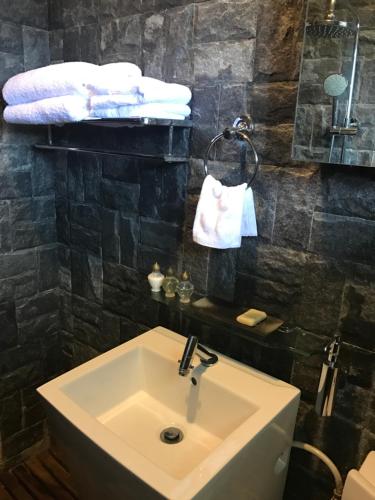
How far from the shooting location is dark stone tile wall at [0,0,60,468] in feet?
5.44

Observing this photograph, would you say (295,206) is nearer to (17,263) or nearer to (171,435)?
(171,435)

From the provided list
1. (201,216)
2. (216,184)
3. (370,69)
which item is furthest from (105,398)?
(370,69)

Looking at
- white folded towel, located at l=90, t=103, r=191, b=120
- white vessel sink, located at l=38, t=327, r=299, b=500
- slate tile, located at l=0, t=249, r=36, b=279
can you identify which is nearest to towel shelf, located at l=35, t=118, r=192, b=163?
white folded towel, located at l=90, t=103, r=191, b=120

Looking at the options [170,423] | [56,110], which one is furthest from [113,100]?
[170,423]

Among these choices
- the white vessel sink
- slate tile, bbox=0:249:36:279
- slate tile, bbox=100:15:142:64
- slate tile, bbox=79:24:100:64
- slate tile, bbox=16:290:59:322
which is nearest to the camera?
the white vessel sink

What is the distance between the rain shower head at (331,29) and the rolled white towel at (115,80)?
1.60 ft

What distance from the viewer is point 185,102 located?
129 cm

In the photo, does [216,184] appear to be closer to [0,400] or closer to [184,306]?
[184,306]

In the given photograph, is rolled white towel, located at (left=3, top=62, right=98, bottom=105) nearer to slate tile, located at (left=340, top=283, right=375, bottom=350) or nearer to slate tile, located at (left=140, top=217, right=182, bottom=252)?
slate tile, located at (left=140, top=217, right=182, bottom=252)

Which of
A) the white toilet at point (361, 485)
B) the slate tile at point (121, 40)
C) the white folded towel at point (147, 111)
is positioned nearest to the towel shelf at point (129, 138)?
the white folded towel at point (147, 111)

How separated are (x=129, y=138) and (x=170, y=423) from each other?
103cm

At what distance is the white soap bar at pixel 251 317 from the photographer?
126 cm

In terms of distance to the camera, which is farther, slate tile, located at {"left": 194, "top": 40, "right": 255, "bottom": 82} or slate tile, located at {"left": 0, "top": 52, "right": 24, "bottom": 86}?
slate tile, located at {"left": 0, "top": 52, "right": 24, "bottom": 86}

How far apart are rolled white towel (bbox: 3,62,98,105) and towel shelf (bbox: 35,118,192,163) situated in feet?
0.48
